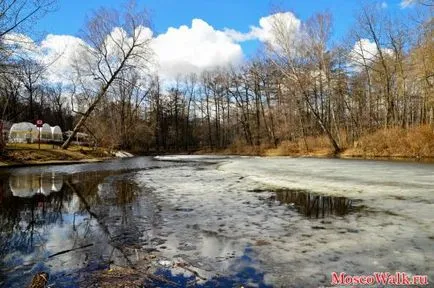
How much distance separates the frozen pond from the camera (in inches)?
176

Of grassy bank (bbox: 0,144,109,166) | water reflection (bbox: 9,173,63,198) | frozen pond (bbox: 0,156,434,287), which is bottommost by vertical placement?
frozen pond (bbox: 0,156,434,287)

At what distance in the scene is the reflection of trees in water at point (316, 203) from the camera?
8.06 meters

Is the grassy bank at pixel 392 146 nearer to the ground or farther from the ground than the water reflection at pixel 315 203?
farther from the ground

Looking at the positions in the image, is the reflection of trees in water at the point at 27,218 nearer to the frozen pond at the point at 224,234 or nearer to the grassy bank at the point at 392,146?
the frozen pond at the point at 224,234

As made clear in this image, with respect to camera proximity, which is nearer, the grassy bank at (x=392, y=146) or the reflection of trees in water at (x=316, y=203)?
the reflection of trees in water at (x=316, y=203)

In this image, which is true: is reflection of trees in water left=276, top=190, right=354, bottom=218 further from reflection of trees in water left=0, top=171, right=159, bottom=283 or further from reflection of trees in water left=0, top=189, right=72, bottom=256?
reflection of trees in water left=0, top=189, right=72, bottom=256

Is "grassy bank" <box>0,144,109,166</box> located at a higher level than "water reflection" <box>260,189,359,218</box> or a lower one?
higher

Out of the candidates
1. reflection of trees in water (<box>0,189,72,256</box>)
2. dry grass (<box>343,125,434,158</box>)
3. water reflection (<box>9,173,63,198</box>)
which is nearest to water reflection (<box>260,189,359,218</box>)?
reflection of trees in water (<box>0,189,72,256</box>)

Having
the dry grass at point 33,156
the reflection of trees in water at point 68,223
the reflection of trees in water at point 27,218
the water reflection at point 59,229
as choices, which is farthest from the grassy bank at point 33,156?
the reflection of trees in water at point 27,218

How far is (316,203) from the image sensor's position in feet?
30.1

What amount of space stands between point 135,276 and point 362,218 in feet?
15.5

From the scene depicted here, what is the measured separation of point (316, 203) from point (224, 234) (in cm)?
362

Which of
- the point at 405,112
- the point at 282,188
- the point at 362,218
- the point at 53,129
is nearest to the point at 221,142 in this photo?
the point at 53,129

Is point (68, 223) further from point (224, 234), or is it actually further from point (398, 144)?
point (398, 144)
